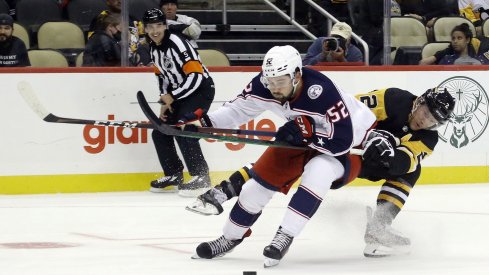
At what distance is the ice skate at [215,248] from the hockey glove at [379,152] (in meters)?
0.68

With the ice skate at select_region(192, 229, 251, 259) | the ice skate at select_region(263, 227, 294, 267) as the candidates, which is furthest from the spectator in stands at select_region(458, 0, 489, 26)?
the ice skate at select_region(263, 227, 294, 267)

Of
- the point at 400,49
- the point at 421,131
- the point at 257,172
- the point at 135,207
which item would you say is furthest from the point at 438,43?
the point at 257,172

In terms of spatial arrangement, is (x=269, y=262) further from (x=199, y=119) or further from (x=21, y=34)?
(x=21, y=34)

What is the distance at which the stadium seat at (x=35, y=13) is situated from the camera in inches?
348

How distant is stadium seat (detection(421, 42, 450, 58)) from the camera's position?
31.2ft

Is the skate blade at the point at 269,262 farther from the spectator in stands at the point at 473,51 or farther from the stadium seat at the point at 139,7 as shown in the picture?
the spectator in stands at the point at 473,51

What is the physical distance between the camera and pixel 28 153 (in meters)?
8.47

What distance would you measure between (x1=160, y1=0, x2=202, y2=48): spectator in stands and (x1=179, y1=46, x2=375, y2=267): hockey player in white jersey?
11.8 ft

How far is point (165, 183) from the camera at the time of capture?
8.63m

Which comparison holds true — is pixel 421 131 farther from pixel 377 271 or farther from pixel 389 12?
pixel 389 12

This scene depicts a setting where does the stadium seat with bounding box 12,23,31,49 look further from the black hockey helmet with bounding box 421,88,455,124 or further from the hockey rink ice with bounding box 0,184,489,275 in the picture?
the black hockey helmet with bounding box 421,88,455,124

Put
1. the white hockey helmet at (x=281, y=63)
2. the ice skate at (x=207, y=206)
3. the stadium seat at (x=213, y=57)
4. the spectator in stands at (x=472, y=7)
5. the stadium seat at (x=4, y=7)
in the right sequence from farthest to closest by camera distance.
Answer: the spectator in stands at (x=472, y=7) < the stadium seat at (x=213, y=57) < the stadium seat at (x=4, y=7) < the ice skate at (x=207, y=206) < the white hockey helmet at (x=281, y=63)

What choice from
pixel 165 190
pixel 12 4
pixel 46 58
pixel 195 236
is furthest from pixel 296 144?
pixel 12 4

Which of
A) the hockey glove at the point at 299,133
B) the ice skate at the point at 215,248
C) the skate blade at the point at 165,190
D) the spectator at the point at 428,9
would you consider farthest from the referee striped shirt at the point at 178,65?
the hockey glove at the point at 299,133
